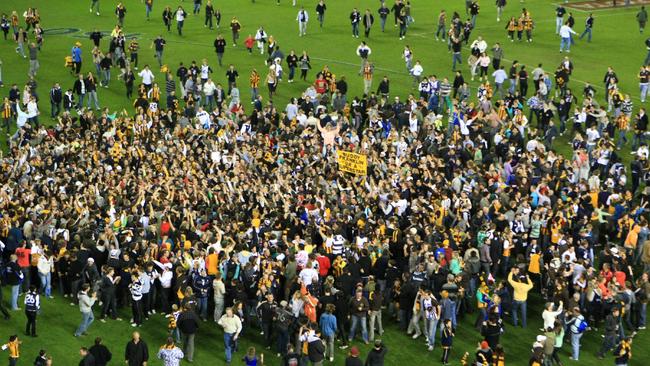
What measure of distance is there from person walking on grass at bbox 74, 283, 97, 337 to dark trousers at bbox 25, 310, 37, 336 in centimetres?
101

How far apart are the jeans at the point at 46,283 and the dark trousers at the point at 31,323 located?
1.77 meters

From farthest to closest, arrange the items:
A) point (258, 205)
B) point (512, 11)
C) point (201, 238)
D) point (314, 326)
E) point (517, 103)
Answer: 1. point (512, 11)
2. point (517, 103)
3. point (258, 205)
4. point (201, 238)
5. point (314, 326)

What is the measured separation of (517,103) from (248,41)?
1690 centimetres

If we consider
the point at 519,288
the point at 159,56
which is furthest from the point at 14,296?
the point at 159,56

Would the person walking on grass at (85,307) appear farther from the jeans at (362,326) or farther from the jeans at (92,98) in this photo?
the jeans at (92,98)

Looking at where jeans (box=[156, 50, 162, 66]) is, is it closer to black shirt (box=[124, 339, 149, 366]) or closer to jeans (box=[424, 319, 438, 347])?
jeans (box=[424, 319, 438, 347])

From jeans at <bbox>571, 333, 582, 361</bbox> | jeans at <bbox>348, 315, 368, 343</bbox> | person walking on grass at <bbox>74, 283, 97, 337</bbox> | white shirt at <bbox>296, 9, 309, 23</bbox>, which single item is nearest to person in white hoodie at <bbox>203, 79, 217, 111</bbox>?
white shirt at <bbox>296, 9, 309, 23</bbox>

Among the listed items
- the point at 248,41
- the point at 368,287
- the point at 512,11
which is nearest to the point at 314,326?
the point at 368,287

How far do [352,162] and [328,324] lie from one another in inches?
373

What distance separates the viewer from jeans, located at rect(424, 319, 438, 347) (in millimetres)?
26062

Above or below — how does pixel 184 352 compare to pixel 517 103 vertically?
below

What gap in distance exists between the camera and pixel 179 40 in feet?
179

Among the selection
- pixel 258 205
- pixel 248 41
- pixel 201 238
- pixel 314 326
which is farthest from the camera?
pixel 248 41

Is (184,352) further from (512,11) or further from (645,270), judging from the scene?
(512,11)
